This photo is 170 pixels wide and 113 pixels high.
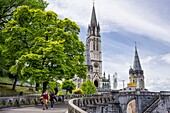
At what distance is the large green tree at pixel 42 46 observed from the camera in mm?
24984

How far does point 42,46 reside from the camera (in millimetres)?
26078

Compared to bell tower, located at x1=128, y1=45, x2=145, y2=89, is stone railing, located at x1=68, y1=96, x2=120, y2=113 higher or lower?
lower

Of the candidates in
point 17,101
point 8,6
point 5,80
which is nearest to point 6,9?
point 8,6

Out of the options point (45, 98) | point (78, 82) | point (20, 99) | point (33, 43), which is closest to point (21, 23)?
point (33, 43)

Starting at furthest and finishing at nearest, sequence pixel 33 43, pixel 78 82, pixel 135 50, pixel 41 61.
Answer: pixel 135 50
pixel 78 82
pixel 33 43
pixel 41 61

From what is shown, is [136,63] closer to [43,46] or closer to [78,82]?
[78,82]

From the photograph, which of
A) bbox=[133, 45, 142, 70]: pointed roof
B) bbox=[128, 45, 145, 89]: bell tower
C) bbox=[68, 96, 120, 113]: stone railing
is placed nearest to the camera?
bbox=[68, 96, 120, 113]: stone railing

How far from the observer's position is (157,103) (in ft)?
144

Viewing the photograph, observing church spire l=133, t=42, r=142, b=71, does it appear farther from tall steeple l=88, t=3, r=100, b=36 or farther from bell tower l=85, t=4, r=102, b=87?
tall steeple l=88, t=3, r=100, b=36

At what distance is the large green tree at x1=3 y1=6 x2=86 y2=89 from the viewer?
2498 cm

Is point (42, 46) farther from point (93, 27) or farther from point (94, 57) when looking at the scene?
point (93, 27)

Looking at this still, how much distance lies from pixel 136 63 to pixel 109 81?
16260 mm

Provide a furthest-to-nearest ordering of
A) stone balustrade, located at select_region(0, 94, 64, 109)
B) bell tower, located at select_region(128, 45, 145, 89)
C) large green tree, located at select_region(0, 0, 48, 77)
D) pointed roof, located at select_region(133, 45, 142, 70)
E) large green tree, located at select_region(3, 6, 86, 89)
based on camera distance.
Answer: pointed roof, located at select_region(133, 45, 142, 70), bell tower, located at select_region(128, 45, 145, 89), large green tree, located at select_region(0, 0, 48, 77), large green tree, located at select_region(3, 6, 86, 89), stone balustrade, located at select_region(0, 94, 64, 109)

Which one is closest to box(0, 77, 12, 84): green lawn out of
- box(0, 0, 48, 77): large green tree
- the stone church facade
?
box(0, 0, 48, 77): large green tree
